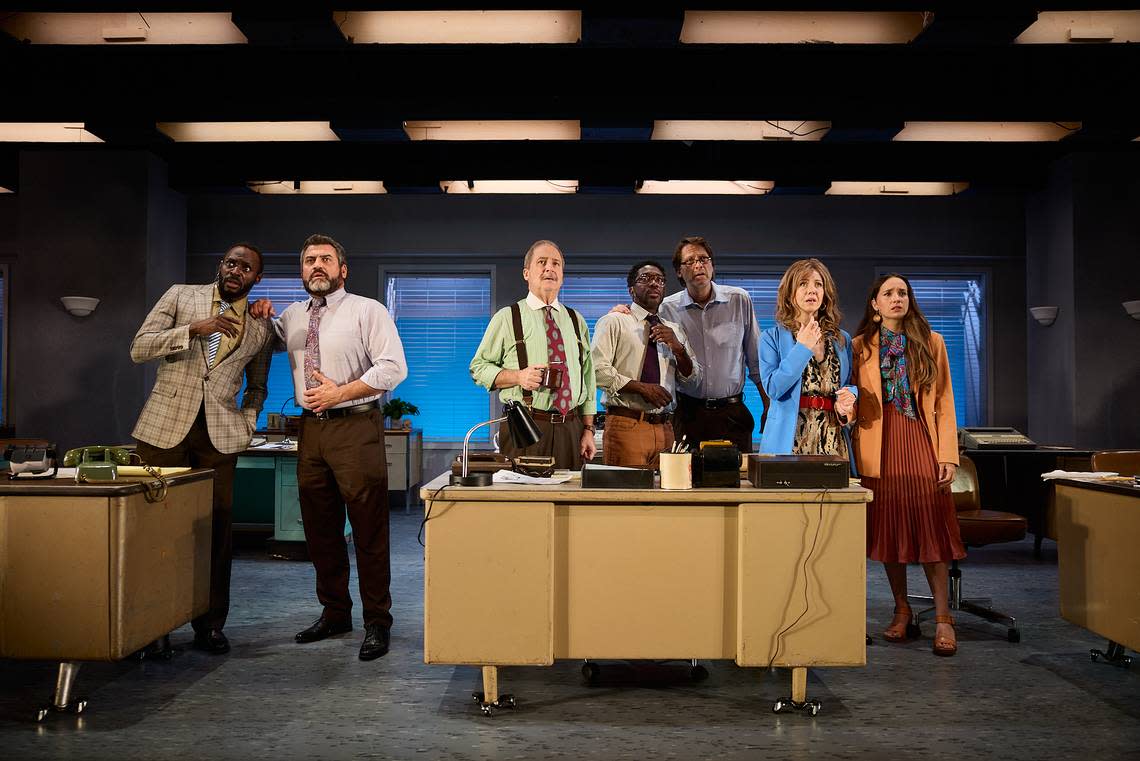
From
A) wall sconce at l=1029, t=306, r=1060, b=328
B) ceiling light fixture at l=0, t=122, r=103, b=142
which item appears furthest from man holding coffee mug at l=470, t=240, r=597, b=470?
wall sconce at l=1029, t=306, r=1060, b=328

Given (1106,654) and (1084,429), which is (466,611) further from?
(1084,429)

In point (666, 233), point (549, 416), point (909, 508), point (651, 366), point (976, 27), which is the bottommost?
point (909, 508)

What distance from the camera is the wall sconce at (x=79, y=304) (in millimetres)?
7410

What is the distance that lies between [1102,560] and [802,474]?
150 cm

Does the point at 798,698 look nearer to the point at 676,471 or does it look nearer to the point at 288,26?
the point at 676,471

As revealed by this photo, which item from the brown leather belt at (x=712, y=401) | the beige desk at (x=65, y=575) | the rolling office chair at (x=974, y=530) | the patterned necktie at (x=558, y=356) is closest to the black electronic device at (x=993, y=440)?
the rolling office chair at (x=974, y=530)

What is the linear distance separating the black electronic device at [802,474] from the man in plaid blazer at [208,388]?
243 cm

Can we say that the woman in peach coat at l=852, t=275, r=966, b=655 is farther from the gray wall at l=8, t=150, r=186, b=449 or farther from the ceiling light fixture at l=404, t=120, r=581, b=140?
the gray wall at l=8, t=150, r=186, b=449

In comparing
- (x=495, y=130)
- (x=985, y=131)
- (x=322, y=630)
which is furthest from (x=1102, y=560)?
(x=495, y=130)

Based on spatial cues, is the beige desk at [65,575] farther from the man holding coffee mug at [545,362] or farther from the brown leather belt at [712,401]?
the brown leather belt at [712,401]

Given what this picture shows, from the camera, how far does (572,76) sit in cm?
564

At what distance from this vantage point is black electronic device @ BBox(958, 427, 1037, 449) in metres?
6.37

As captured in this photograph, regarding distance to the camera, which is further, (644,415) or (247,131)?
(247,131)

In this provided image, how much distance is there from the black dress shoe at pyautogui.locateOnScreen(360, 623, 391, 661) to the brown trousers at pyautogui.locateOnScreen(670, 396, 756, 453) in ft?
5.89
